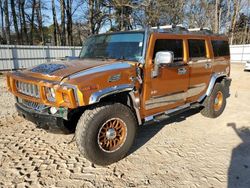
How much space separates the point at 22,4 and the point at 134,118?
26494mm

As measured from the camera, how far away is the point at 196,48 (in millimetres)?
4918

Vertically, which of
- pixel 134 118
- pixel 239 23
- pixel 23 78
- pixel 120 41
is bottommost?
pixel 134 118

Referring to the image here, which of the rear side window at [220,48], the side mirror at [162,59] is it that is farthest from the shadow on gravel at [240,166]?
the rear side window at [220,48]

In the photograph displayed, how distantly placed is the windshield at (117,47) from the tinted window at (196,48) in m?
1.37

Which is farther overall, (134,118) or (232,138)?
(232,138)

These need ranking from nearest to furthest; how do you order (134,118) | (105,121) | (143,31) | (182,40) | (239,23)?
1. (105,121)
2. (134,118)
3. (143,31)
4. (182,40)
5. (239,23)

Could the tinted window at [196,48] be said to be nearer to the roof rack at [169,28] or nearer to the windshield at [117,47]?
the roof rack at [169,28]

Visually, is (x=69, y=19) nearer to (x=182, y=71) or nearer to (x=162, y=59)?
(x=182, y=71)

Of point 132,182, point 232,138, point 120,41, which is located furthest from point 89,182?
point 232,138

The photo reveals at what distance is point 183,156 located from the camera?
379cm

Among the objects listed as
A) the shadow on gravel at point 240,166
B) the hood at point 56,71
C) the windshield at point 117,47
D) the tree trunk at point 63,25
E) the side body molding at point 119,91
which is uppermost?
the tree trunk at point 63,25

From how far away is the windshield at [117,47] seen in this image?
388 cm

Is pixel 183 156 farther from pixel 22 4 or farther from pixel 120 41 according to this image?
pixel 22 4

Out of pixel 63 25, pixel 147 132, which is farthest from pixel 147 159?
pixel 63 25
